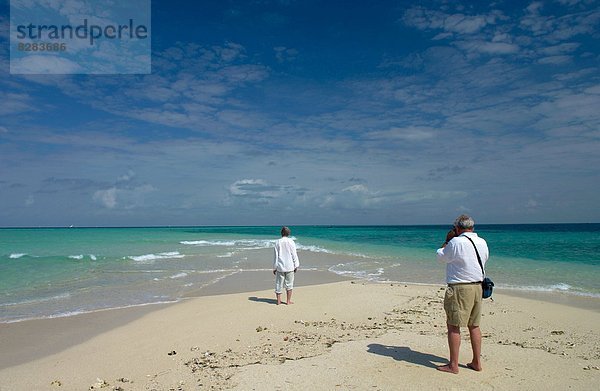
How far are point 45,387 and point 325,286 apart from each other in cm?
919

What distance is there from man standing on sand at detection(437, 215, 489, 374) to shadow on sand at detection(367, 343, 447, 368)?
16.2 inches

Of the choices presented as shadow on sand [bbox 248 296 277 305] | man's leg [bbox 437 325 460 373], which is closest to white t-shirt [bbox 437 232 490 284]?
man's leg [bbox 437 325 460 373]

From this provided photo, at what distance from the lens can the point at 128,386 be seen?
5008 mm

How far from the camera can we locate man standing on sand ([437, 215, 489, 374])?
16.0ft

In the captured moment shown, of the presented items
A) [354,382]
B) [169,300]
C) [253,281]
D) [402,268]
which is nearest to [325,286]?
[253,281]

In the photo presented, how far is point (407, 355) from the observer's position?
575 cm

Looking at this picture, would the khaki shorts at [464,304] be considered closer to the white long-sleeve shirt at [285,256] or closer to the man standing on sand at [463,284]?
the man standing on sand at [463,284]

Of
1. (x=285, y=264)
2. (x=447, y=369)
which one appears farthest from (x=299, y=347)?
(x=285, y=264)

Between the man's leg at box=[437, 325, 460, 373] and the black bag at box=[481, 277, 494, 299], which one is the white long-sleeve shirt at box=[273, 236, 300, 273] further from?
the black bag at box=[481, 277, 494, 299]

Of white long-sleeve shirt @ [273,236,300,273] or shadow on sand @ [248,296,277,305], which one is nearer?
white long-sleeve shirt @ [273,236,300,273]

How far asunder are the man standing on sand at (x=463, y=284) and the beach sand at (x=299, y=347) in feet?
1.50

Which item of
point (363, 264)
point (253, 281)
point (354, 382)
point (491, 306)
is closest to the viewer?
point (354, 382)

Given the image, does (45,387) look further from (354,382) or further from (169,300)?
(169,300)

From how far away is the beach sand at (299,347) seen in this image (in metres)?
4.94
